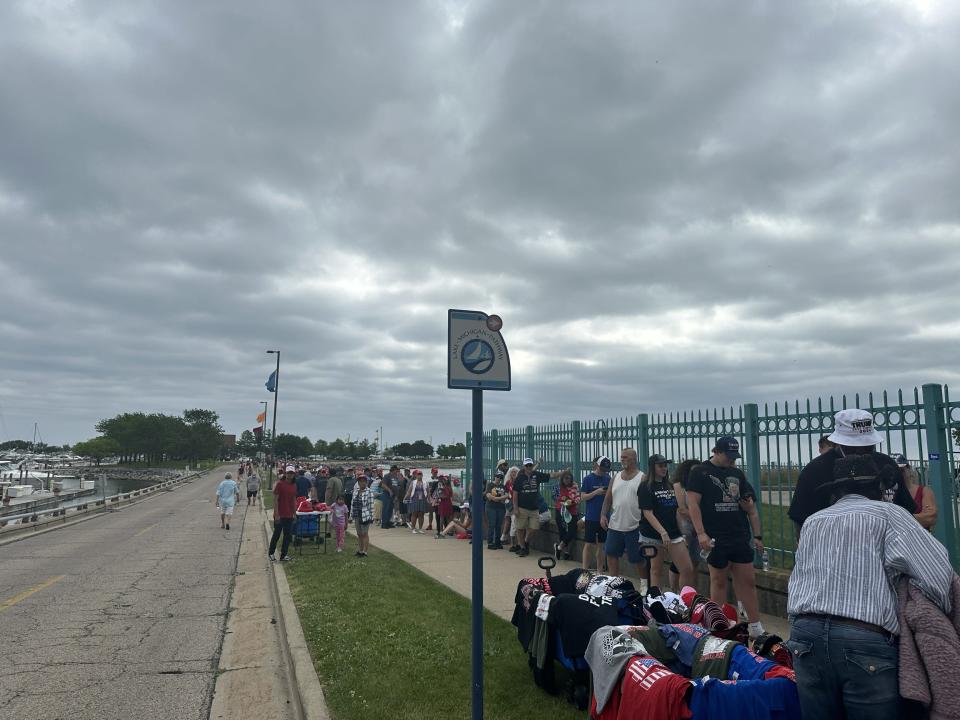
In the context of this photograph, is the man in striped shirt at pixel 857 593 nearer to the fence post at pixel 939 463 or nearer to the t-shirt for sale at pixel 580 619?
the t-shirt for sale at pixel 580 619

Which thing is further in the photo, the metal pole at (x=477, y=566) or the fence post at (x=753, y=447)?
the fence post at (x=753, y=447)

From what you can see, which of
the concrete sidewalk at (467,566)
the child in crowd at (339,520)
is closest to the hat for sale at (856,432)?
the concrete sidewalk at (467,566)

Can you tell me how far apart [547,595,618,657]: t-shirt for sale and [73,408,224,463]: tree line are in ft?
460

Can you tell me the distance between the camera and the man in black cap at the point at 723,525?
584cm

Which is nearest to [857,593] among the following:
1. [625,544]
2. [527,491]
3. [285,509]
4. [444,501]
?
[625,544]

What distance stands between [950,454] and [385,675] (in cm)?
529

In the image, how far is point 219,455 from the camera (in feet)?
581

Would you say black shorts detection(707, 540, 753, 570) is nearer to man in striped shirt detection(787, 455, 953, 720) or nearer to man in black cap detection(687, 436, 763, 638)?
man in black cap detection(687, 436, 763, 638)

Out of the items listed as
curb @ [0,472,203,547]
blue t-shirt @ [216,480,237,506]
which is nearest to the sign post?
curb @ [0,472,203,547]

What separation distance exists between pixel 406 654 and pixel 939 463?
5037mm

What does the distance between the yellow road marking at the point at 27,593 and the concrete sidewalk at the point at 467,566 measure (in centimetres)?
550

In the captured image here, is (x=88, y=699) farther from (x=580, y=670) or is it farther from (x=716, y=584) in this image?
(x=716, y=584)

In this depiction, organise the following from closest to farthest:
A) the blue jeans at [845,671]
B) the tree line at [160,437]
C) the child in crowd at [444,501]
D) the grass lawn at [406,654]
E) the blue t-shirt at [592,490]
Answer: the blue jeans at [845,671] → the grass lawn at [406,654] → the blue t-shirt at [592,490] → the child in crowd at [444,501] → the tree line at [160,437]

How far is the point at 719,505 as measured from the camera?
5.88 metres
